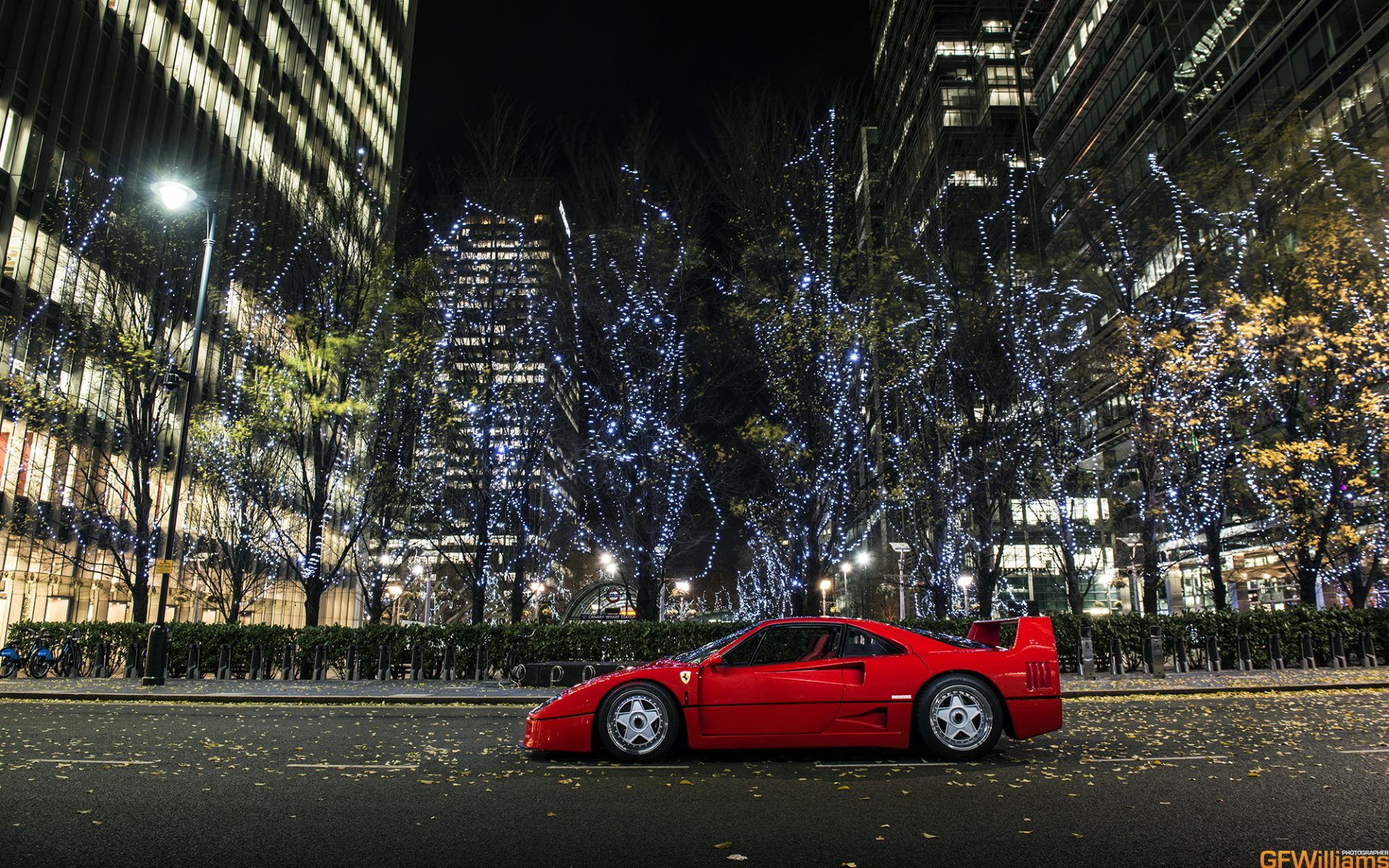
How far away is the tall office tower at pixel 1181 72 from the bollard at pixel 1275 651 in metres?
13.7

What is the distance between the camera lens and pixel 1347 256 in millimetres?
19531

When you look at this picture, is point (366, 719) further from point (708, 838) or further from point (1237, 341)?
point (1237, 341)

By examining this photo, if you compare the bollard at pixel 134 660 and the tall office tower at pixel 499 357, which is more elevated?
the tall office tower at pixel 499 357

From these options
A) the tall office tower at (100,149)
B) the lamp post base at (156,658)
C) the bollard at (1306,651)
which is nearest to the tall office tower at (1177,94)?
the bollard at (1306,651)

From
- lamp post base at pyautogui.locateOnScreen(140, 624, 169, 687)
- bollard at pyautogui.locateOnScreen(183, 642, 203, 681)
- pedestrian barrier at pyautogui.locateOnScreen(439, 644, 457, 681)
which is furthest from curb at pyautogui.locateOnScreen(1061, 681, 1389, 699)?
bollard at pyautogui.locateOnScreen(183, 642, 203, 681)

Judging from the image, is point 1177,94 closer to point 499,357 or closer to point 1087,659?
point 1087,659

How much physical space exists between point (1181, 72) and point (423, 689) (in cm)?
4633

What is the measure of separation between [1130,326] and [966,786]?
20.5 metres

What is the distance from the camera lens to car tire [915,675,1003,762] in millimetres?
7145

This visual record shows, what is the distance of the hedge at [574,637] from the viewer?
60.9 feet

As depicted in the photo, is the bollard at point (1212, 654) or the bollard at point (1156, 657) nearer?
the bollard at point (1156, 657)

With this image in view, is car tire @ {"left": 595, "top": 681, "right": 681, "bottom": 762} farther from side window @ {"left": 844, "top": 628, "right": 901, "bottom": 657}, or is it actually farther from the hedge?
the hedge

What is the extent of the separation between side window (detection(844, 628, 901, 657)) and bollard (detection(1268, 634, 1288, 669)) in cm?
1677

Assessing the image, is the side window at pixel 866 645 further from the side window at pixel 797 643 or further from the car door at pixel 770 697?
the car door at pixel 770 697
